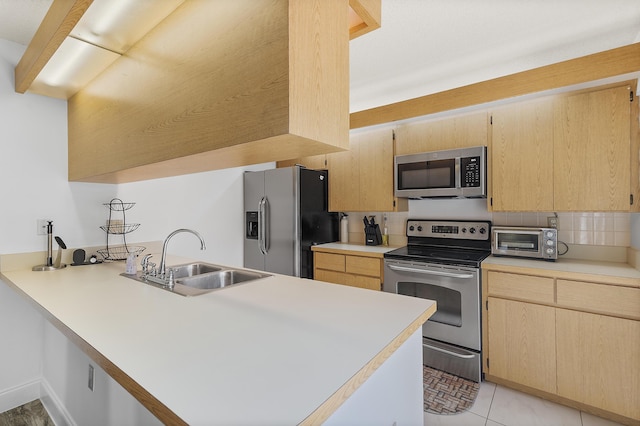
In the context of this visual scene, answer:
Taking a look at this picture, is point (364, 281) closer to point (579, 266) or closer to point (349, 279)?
point (349, 279)

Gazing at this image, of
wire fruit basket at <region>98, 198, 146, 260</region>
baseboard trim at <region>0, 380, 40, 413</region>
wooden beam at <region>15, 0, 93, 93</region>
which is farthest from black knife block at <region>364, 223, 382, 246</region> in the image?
baseboard trim at <region>0, 380, 40, 413</region>

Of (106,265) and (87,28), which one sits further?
(106,265)

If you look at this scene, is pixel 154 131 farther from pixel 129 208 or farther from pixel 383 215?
pixel 383 215

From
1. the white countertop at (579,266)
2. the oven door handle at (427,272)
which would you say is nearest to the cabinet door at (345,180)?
the oven door handle at (427,272)

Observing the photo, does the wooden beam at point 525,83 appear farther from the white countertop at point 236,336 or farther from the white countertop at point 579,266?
the white countertop at point 236,336

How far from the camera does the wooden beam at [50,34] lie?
1.12 meters

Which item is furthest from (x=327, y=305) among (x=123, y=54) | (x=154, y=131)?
(x=123, y=54)

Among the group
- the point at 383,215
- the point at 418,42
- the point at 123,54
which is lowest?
the point at 383,215

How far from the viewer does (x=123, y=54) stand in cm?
148

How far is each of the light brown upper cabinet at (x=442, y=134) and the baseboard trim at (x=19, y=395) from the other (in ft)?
10.8

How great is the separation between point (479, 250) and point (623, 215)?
3.18ft

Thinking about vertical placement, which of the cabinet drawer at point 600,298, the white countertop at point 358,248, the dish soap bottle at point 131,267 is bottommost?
the cabinet drawer at point 600,298

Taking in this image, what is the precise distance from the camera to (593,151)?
6.79 feet

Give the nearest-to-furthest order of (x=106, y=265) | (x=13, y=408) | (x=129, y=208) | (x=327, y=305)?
1. (x=327, y=305)
2. (x=13, y=408)
3. (x=106, y=265)
4. (x=129, y=208)
